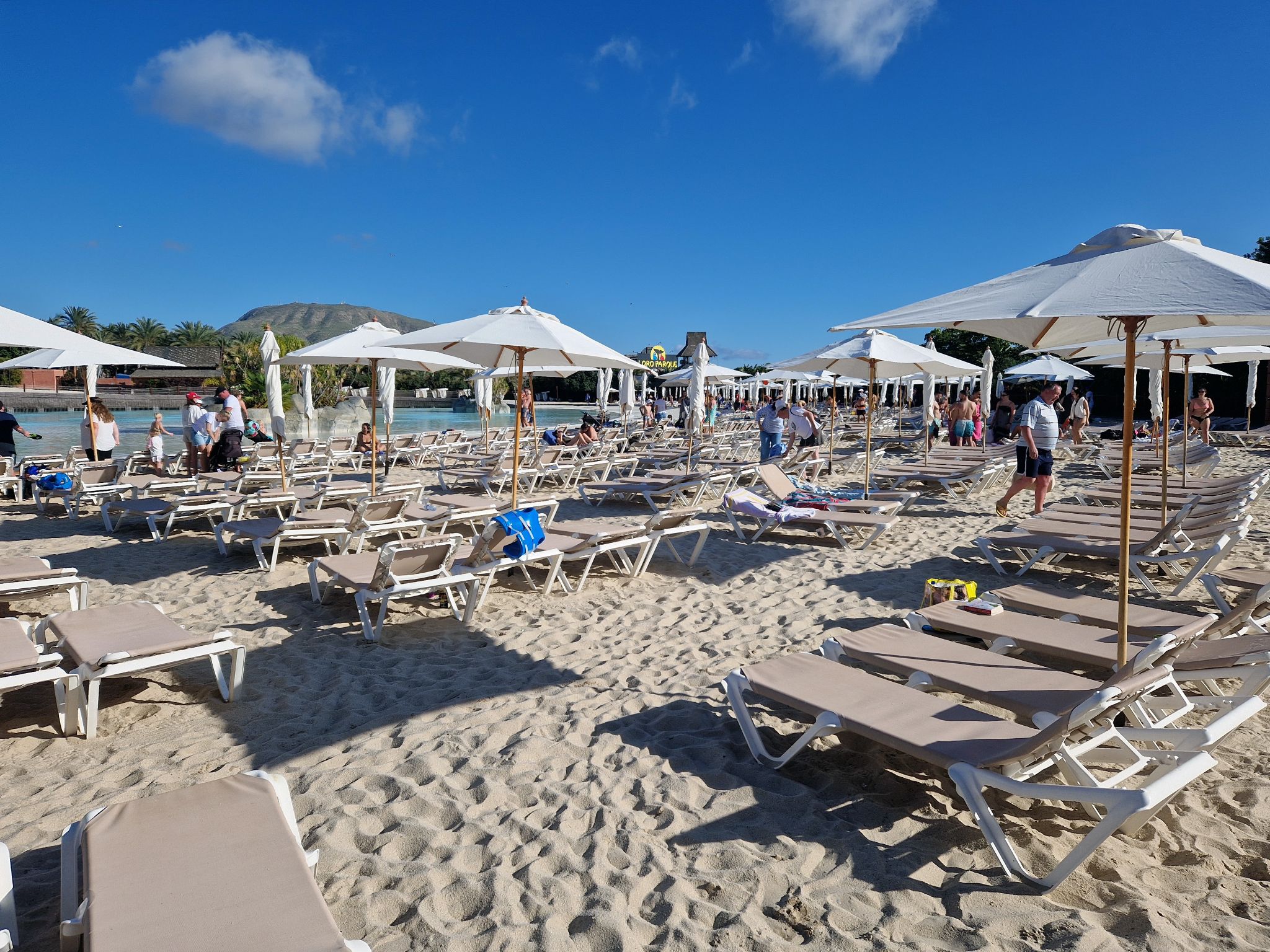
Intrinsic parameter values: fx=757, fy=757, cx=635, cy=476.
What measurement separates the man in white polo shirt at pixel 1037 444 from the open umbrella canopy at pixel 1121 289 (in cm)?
427

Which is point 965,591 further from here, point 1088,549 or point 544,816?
point 544,816

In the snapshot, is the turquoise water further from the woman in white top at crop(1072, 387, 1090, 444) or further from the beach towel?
the beach towel

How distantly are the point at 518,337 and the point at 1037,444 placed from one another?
5569 millimetres

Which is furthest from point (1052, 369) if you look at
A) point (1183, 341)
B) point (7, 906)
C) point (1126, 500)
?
point (7, 906)

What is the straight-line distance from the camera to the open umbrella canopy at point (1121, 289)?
2.38m

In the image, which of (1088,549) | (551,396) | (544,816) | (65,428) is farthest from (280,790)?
(551,396)

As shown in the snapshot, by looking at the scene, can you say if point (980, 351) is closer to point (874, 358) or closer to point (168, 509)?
point (874, 358)

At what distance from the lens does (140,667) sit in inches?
133

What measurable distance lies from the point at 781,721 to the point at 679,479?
18.5ft

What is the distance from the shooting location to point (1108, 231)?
123 inches

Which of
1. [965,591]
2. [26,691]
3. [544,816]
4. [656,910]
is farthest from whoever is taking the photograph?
[965,591]

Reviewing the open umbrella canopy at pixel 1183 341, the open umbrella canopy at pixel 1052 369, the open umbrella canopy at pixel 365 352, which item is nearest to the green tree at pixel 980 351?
the open umbrella canopy at pixel 1052 369

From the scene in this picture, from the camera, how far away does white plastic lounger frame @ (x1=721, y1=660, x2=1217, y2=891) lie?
6.70ft

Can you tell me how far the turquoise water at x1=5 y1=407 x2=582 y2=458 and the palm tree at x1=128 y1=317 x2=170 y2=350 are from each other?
34.0 m
